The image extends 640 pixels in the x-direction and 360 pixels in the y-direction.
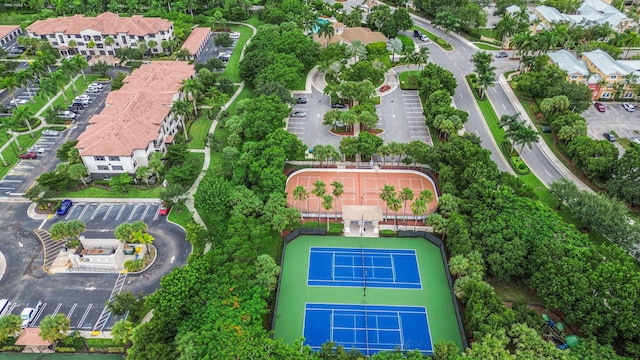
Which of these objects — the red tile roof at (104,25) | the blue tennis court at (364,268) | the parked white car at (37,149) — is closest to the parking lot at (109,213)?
the parked white car at (37,149)

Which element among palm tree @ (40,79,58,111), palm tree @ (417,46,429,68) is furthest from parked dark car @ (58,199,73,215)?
palm tree @ (417,46,429,68)

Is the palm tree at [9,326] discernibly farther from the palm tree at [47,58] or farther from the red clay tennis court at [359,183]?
A: the palm tree at [47,58]

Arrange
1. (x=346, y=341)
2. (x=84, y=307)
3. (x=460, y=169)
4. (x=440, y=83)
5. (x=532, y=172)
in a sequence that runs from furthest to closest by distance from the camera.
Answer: (x=440, y=83), (x=532, y=172), (x=460, y=169), (x=84, y=307), (x=346, y=341)

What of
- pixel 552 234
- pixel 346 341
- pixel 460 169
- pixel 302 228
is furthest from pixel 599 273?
pixel 302 228

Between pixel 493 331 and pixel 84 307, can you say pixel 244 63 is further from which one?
pixel 493 331

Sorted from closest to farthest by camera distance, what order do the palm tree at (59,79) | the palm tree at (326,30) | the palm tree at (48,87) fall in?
the palm tree at (48,87)
the palm tree at (59,79)
the palm tree at (326,30)

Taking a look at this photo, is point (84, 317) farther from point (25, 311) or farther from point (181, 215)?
point (181, 215)
